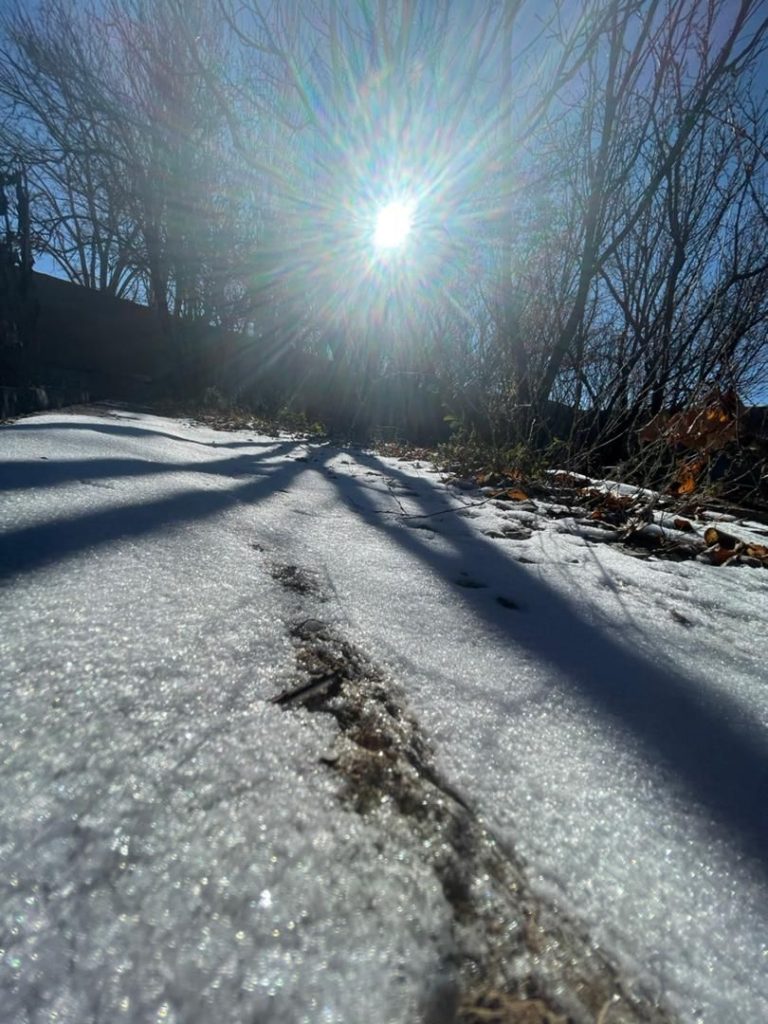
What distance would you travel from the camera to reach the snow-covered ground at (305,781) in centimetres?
26

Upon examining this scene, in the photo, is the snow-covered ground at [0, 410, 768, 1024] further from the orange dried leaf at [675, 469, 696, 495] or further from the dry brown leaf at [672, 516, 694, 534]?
the orange dried leaf at [675, 469, 696, 495]

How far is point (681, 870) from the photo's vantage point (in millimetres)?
368

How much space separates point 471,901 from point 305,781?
142 millimetres

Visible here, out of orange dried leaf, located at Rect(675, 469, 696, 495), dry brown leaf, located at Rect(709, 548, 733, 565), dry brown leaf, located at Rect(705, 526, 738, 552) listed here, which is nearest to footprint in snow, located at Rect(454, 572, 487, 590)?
dry brown leaf, located at Rect(709, 548, 733, 565)

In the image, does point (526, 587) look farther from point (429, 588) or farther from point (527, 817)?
point (527, 817)

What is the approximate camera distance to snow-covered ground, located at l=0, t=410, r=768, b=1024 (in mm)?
263

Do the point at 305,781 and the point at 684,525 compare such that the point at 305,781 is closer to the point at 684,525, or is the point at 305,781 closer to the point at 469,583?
the point at 469,583

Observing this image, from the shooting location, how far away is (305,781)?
1.28 ft

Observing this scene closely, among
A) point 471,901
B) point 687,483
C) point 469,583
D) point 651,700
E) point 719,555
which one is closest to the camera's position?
point 471,901

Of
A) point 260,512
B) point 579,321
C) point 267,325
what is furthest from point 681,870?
point 267,325

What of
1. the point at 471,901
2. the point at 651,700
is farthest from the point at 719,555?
the point at 471,901

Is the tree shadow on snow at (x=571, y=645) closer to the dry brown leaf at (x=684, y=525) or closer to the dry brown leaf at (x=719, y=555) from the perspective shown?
the dry brown leaf at (x=719, y=555)

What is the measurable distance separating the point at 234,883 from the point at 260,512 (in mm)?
1062

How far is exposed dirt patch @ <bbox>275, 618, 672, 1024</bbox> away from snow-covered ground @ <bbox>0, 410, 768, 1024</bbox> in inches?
0.4
